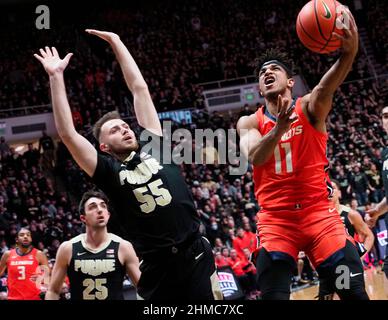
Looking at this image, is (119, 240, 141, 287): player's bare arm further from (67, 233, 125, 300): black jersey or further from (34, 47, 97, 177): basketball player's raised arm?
(34, 47, 97, 177): basketball player's raised arm

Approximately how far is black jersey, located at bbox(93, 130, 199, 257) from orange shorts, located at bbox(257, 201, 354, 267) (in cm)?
58

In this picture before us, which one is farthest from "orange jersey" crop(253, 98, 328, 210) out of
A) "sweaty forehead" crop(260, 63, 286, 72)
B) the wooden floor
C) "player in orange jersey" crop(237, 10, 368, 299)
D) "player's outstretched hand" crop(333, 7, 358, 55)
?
the wooden floor

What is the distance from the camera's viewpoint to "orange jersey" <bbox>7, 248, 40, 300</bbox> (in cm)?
945

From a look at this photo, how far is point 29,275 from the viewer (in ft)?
30.9

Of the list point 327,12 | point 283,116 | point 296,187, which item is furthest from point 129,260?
point 327,12

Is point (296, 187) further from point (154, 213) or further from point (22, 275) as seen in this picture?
point (22, 275)

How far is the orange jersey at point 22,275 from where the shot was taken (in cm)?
945

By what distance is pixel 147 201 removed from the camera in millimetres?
3973

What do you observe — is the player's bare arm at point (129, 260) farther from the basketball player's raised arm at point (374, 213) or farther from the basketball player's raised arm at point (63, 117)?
the basketball player's raised arm at point (374, 213)

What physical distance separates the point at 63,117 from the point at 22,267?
6286mm

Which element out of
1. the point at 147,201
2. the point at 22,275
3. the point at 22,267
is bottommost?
the point at 22,275
